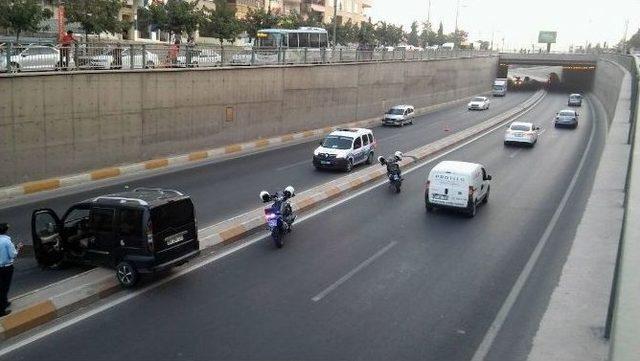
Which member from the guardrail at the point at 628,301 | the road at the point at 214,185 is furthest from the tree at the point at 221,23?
the guardrail at the point at 628,301

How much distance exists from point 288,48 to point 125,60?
14.5 m

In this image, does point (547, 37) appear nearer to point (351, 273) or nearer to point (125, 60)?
point (125, 60)

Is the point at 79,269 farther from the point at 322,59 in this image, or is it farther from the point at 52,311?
the point at 322,59

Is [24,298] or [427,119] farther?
[427,119]

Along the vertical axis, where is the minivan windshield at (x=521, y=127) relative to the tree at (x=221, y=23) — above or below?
below

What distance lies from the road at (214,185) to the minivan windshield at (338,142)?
1.25 metres

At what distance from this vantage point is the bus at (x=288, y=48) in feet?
105

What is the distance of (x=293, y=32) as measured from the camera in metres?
43.1

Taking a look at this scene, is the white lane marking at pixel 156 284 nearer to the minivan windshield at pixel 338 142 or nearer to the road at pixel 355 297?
the road at pixel 355 297

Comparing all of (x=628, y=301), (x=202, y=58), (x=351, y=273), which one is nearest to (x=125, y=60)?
(x=202, y=58)

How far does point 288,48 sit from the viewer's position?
36.2 metres

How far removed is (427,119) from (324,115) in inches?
590

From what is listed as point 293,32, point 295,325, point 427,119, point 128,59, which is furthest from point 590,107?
point 295,325

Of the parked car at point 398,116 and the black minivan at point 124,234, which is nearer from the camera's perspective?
the black minivan at point 124,234
